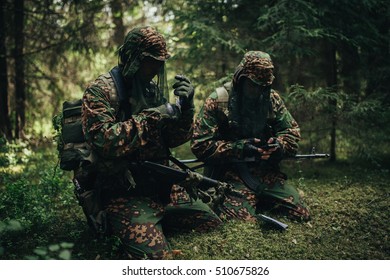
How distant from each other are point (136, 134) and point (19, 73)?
286 inches

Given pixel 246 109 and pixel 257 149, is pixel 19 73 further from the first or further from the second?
pixel 257 149

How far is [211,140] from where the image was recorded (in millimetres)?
5824

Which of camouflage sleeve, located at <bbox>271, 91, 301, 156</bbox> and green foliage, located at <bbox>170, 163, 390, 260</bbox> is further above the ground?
camouflage sleeve, located at <bbox>271, 91, 301, 156</bbox>

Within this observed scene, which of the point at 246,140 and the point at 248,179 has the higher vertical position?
the point at 246,140

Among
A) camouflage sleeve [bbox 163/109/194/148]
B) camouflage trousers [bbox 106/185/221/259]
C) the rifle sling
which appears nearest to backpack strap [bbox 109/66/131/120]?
camouflage sleeve [bbox 163/109/194/148]

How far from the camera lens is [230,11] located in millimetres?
8414

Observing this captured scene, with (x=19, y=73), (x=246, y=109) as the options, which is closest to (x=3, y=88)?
(x=19, y=73)

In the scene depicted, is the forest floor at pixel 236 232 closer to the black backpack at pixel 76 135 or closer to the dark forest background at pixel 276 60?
the dark forest background at pixel 276 60

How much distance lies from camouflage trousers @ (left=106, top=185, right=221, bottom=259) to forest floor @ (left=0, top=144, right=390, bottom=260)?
5.8 inches

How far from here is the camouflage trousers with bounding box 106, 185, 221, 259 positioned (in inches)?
178

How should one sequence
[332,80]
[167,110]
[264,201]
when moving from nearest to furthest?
[167,110] < [264,201] < [332,80]

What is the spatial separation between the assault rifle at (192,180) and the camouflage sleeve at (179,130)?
8.7 inches

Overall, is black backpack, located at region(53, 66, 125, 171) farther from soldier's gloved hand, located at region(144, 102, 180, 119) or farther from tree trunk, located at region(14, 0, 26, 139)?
tree trunk, located at region(14, 0, 26, 139)

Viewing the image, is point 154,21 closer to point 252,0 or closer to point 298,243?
point 252,0
